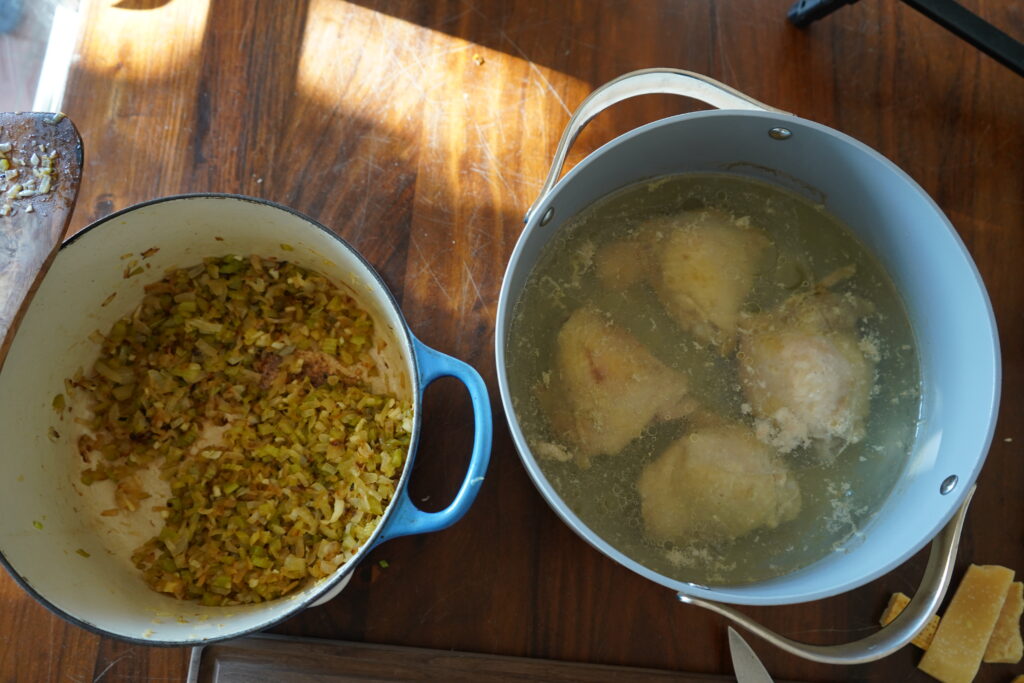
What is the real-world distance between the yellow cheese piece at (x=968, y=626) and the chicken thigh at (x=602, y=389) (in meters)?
0.32

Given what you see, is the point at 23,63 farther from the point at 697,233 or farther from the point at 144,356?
the point at 697,233

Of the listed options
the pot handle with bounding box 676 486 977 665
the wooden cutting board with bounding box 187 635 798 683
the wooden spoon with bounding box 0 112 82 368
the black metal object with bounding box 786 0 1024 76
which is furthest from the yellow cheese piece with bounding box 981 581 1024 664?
the wooden spoon with bounding box 0 112 82 368

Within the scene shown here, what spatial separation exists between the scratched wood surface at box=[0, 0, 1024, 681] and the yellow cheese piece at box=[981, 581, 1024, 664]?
2cm

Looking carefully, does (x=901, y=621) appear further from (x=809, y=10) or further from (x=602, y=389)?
(x=809, y=10)

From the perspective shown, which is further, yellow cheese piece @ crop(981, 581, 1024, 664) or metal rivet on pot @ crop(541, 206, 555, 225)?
yellow cheese piece @ crop(981, 581, 1024, 664)

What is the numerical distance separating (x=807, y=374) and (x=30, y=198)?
2.24 feet

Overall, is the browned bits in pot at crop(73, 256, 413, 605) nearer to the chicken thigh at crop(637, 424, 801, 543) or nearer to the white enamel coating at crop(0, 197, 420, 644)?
the white enamel coating at crop(0, 197, 420, 644)

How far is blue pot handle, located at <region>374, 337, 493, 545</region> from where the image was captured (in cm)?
53

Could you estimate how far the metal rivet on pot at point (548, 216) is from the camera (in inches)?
22.0

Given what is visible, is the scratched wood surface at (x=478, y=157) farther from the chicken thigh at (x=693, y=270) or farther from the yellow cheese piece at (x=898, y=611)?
the chicken thigh at (x=693, y=270)

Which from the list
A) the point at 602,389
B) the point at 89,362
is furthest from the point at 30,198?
the point at 602,389

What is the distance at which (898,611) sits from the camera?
25.9 inches

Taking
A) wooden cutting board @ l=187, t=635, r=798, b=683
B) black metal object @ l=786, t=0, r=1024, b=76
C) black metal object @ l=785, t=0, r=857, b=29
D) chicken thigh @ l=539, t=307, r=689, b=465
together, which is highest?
black metal object @ l=786, t=0, r=1024, b=76

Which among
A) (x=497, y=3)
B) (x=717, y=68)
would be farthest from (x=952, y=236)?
(x=497, y=3)
